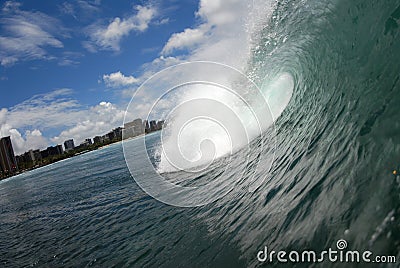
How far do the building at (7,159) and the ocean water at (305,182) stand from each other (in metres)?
206

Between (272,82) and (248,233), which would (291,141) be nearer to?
(248,233)

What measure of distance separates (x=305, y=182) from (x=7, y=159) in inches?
8827

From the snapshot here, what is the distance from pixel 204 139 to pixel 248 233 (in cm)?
1155

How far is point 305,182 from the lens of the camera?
555 cm

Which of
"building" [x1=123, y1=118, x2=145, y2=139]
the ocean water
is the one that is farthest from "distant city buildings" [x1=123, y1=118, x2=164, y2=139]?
the ocean water

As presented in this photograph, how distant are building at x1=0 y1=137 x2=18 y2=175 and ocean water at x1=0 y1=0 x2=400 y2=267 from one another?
206 m

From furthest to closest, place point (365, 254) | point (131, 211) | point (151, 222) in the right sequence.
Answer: point (131, 211), point (151, 222), point (365, 254)

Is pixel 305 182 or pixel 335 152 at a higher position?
pixel 335 152

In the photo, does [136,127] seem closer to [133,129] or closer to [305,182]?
[133,129]

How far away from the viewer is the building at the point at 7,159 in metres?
174

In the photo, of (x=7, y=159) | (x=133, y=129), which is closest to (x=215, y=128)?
(x=133, y=129)

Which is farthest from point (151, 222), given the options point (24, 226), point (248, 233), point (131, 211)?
point (24, 226)

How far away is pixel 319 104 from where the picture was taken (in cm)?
793

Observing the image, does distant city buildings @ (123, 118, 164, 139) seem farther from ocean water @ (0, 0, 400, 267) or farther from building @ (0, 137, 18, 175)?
building @ (0, 137, 18, 175)
